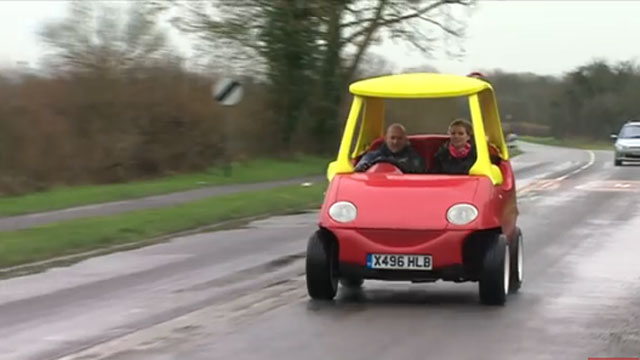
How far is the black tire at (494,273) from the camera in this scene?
34.6ft

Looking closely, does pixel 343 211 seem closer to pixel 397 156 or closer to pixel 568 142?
pixel 397 156

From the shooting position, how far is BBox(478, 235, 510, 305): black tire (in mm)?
10539

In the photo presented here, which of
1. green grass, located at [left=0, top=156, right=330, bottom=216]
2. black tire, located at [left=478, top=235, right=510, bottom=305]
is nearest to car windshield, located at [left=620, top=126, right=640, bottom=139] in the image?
green grass, located at [left=0, top=156, right=330, bottom=216]

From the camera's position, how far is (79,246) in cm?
1692

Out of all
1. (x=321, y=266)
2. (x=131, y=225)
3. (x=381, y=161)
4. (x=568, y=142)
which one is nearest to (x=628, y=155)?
(x=131, y=225)

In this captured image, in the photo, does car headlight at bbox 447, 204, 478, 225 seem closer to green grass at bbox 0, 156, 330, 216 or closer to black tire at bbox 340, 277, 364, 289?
black tire at bbox 340, 277, 364, 289

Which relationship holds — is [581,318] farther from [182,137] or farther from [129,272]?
[182,137]

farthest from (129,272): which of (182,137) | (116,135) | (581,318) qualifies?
(182,137)

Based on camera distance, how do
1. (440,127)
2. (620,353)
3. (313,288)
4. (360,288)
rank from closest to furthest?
(620,353) → (313,288) → (360,288) → (440,127)

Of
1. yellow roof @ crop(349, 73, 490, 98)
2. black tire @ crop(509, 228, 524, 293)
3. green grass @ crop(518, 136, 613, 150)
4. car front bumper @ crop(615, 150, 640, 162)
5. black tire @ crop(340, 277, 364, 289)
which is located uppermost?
yellow roof @ crop(349, 73, 490, 98)

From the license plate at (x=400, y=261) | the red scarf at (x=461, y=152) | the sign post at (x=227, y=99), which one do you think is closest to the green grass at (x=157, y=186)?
the sign post at (x=227, y=99)

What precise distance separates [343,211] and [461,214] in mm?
1091

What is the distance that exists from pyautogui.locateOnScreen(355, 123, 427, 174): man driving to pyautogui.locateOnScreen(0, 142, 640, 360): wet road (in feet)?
4.15

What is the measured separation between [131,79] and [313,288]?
21495 millimetres
